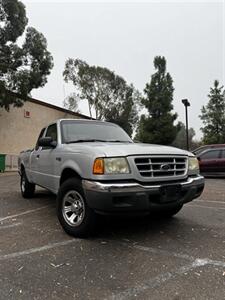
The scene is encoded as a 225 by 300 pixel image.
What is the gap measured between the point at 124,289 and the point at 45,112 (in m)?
24.1

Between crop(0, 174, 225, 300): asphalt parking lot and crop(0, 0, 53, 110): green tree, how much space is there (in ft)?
46.4

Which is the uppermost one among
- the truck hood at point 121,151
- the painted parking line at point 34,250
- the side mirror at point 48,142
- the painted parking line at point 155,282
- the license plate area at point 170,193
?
the side mirror at point 48,142

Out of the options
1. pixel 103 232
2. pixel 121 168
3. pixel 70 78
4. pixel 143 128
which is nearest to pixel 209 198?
pixel 103 232

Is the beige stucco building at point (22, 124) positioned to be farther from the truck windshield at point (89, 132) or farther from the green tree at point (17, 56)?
the truck windshield at point (89, 132)

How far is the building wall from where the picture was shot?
72.6 feet

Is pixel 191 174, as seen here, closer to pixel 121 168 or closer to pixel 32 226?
pixel 121 168

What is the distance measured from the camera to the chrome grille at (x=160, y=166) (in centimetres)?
413

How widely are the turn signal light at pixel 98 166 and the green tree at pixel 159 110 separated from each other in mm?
25341

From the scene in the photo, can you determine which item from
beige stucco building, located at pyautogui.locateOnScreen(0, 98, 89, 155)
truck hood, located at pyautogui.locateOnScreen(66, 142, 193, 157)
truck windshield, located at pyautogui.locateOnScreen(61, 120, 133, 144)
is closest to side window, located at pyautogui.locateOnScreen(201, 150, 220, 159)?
truck windshield, located at pyautogui.locateOnScreen(61, 120, 133, 144)

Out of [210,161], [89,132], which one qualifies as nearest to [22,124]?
[210,161]

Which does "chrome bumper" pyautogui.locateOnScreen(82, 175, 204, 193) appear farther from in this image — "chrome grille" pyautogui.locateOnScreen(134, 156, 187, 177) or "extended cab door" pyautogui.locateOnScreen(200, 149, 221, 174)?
"extended cab door" pyautogui.locateOnScreen(200, 149, 221, 174)

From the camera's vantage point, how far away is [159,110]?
29.8 metres

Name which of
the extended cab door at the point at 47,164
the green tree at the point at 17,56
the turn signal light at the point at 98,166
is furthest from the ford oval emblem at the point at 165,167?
the green tree at the point at 17,56

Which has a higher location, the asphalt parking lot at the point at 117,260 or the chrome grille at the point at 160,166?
the chrome grille at the point at 160,166
